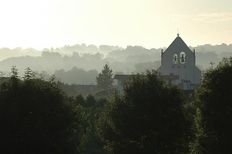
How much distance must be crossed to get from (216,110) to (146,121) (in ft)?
14.8

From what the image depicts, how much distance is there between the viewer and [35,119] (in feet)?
98.7

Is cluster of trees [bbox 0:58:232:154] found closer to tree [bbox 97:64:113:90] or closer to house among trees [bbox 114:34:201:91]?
house among trees [bbox 114:34:201:91]

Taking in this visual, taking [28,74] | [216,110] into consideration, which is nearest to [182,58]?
[216,110]

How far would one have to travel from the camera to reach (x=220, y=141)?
1291 inches

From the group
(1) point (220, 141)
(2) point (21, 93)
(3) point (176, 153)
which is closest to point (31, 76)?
(2) point (21, 93)

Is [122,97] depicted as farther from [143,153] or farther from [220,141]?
[220,141]

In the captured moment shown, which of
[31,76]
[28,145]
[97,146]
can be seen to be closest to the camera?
[28,145]

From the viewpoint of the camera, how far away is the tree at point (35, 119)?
29.6 m

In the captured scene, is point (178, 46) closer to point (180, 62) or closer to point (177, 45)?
point (177, 45)

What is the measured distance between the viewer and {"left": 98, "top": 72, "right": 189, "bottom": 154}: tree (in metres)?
32.6

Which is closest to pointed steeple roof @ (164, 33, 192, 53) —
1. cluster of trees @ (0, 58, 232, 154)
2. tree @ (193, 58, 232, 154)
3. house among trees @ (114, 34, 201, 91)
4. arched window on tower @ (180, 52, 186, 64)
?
house among trees @ (114, 34, 201, 91)

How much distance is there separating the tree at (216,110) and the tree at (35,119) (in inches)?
319

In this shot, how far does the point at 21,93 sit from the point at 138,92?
24.5ft

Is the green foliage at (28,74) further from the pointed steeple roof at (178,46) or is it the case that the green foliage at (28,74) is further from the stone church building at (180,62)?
the pointed steeple roof at (178,46)
